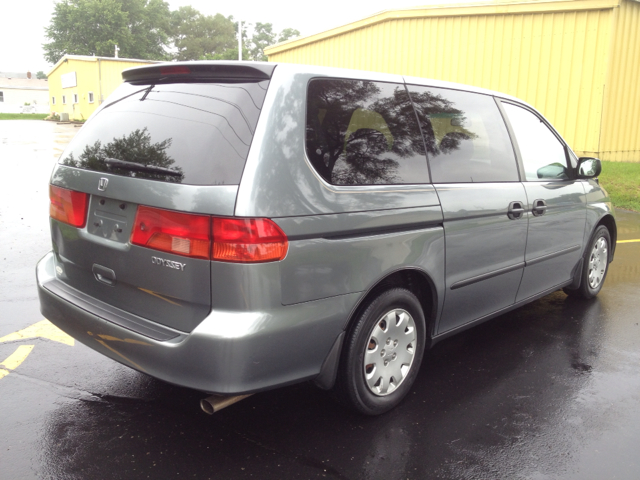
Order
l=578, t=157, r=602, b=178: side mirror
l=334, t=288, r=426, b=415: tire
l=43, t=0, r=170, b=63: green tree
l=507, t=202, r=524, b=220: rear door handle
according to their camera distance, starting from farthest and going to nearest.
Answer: l=43, t=0, r=170, b=63: green tree → l=578, t=157, r=602, b=178: side mirror → l=507, t=202, r=524, b=220: rear door handle → l=334, t=288, r=426, b=415: tire

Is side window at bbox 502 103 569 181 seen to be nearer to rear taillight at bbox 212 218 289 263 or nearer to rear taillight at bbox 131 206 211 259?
rear taillight at bbox 212 218 289 263

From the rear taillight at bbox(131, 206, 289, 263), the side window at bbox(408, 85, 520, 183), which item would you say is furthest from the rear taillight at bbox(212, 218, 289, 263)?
the side window at bbox(408, 85, 520, 183)

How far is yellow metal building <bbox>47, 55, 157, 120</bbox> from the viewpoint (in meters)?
39.9

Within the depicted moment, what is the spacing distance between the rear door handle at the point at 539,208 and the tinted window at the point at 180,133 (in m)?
2.31

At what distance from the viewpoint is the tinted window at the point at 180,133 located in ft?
7.95

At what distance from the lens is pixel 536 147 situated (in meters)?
4.26

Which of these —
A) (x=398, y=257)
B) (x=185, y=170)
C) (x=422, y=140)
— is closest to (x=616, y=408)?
(x=398, y=257)

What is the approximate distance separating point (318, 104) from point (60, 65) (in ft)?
168

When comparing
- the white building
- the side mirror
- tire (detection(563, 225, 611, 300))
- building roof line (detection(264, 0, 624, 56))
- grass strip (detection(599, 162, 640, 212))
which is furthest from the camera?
the white building

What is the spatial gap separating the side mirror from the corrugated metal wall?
35.6ft

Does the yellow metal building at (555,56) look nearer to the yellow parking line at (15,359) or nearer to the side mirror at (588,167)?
the side mirror at (588,167)

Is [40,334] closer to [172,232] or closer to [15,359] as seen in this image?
[15,359]

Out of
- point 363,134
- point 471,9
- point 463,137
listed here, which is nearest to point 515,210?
point 463,137

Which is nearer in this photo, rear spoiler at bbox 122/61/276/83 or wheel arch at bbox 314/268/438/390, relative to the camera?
rear spoiler at bbox 122/61/276/83
